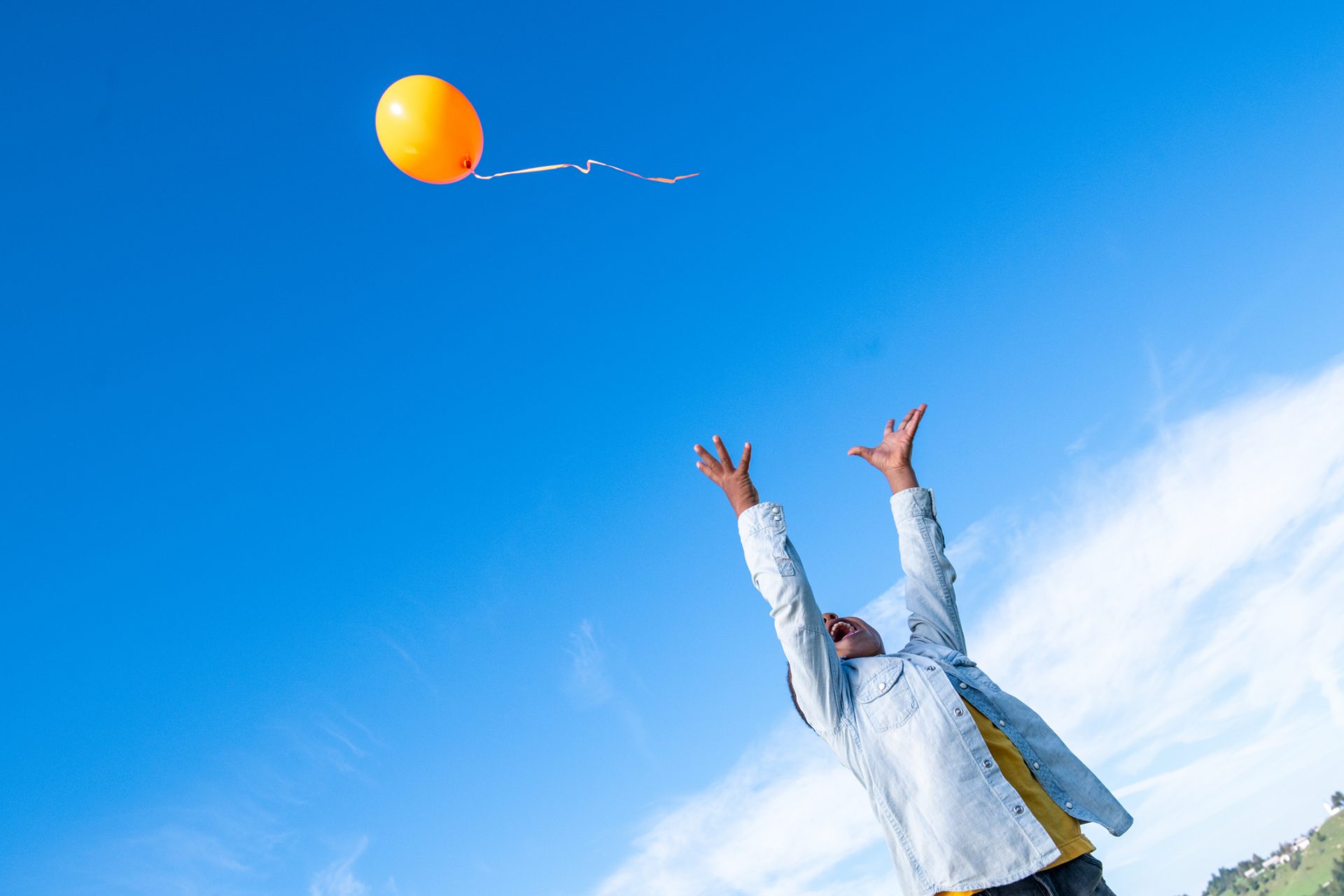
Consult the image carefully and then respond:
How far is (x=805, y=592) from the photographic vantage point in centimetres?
309

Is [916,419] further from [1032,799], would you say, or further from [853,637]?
[1032,799]

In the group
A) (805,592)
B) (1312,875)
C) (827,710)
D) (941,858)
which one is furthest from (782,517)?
(1312,875)

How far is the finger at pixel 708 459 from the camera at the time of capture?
3.53 metres

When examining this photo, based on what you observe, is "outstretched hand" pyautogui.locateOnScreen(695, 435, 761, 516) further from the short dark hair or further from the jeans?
→ the jeans

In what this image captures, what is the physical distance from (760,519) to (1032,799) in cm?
124

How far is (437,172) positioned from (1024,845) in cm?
434

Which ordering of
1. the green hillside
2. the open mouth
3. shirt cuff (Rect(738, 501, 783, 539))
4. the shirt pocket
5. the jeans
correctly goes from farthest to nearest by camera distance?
the green hillside < the open mouth < shirt cuff (Rect(738, 501, 783, 539)) < the shirt pocket < the jeans

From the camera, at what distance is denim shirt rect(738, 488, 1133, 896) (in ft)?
9.14

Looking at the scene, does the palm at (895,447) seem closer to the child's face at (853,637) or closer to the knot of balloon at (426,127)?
the child's face at (853,637)

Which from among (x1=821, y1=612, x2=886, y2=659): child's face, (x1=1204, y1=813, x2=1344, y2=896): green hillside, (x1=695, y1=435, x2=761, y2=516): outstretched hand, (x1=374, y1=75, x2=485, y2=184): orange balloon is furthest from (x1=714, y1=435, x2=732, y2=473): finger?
(x1=1204, y1=813, x2=1344, y2=896): green hillside

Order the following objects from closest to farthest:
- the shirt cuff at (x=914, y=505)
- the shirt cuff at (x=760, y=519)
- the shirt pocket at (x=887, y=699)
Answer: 1. the shirt pocket at (x=887, y=699)
2. the shirt cuff at (x=760, y=519)
3. the shirt cuff at (x=914, y=505)

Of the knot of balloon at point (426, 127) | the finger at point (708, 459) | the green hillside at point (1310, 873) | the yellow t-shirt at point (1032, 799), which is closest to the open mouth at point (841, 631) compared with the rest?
the yellow t-shirt at point (1032, 799)

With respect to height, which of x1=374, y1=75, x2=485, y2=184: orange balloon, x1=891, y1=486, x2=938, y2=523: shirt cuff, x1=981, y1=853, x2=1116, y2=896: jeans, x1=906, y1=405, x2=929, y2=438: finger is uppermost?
x1=374, y1=75, x2=485, y2=184: orange balloon

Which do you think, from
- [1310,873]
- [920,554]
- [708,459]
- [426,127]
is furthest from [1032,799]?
[1310,873]
